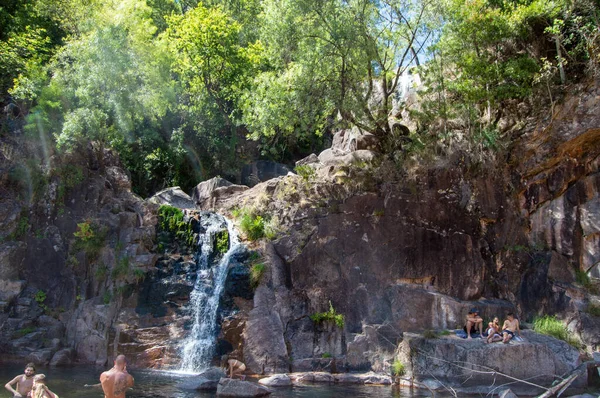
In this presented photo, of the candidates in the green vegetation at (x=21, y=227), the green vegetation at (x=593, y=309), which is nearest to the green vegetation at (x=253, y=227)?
the green vegetation at (x=21, y=227)

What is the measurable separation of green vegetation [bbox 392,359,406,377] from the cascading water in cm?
520

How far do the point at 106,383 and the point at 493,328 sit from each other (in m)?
9.78

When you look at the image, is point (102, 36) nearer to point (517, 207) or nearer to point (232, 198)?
A: point (232, 198)

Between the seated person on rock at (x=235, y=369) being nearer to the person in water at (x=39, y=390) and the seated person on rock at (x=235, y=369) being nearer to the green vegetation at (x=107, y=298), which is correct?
the person in water at (x=39, y=390)

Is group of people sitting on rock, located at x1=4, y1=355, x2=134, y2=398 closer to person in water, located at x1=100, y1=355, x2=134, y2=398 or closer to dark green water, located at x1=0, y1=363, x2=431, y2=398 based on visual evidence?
person in water, located at x1=100, y1=355, x2=134, y2=398

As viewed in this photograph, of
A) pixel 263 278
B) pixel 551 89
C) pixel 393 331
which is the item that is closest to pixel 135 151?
pixel 263 278

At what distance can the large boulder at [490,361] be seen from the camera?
13.1 metres

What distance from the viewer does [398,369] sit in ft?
46.2

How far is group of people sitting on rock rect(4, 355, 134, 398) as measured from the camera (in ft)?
30.0

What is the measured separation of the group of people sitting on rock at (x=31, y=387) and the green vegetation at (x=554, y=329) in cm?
1265

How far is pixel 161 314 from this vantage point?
16.4 meters

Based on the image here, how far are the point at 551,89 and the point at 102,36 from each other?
16.4m

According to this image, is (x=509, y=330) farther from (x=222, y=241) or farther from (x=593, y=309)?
(x=222, y=241)

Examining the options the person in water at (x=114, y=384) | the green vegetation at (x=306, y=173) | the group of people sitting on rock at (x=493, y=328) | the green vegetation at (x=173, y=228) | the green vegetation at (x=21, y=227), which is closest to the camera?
the person in water at (x=114, y=384)
